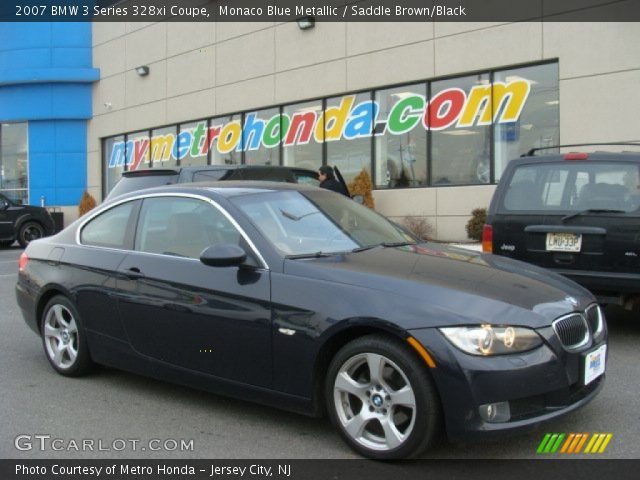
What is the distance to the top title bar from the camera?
525 inches

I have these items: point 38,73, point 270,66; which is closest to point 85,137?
point 38,73

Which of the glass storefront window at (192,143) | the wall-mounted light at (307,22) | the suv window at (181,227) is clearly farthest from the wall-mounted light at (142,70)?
the suv window at (181,227)

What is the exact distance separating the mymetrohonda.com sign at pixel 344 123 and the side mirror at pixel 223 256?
1169 centimetres

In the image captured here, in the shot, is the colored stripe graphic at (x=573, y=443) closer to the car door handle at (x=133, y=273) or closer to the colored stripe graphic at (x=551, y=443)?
the colored stripe graphic at (x=551, y=443)

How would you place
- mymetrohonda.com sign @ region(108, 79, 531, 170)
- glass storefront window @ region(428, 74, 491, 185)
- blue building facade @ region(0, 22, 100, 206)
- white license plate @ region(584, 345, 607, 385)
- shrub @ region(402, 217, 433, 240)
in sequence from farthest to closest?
blue building facade @ region(0, 22, 100, 206) < shrub @ region(402, 217, 433, 240) < glass storefront window @ region(428, 74, 491, 185) < mymetrohonda.com sign @ region(108, 79, 531, 170) < white license plate @ region(584, 345, 607, 385)

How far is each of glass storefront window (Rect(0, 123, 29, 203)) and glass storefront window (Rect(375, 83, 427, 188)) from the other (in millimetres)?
16368

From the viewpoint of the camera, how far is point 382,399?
356 cm

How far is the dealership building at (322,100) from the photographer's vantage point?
1374cm

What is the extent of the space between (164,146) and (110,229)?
18.2 metres

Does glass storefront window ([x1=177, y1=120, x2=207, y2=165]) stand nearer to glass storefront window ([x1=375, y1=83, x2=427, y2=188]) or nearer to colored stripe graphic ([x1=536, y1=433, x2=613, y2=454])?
glass storefront window ([x1=375, y1=83, x2=427, y2=188])

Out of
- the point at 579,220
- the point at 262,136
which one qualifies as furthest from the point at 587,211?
the point at 262,136

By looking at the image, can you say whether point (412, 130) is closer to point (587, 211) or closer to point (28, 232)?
point (587, 211)

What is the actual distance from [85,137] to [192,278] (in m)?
23.5

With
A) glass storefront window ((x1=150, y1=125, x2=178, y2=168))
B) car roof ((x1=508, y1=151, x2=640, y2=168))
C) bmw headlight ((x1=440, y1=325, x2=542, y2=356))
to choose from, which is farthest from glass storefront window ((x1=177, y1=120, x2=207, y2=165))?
bmw headlight ((x1=440, y1=325, x2=542, y2=356))
